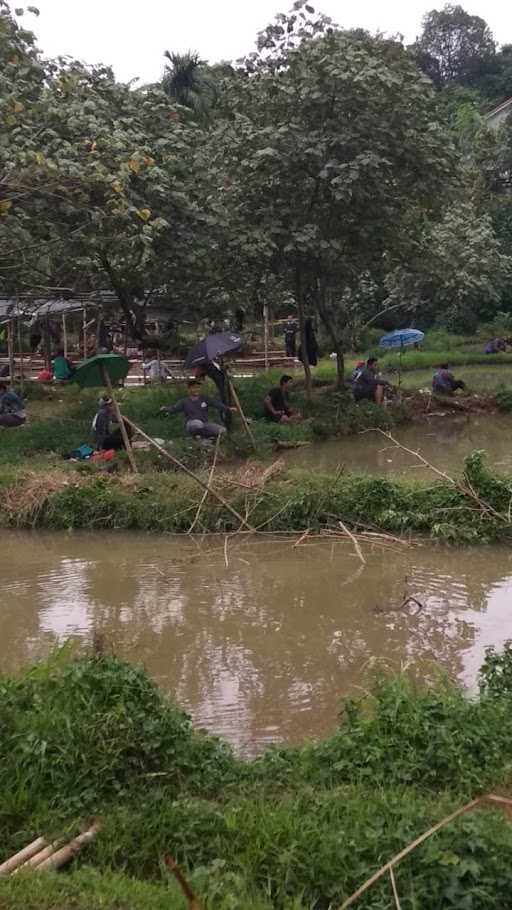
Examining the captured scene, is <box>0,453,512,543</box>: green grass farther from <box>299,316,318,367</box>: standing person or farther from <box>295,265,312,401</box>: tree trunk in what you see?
<box>299,316,318,367</box>: standing person

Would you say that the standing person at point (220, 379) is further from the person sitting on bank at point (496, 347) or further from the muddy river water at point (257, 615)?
the person sitting on bank at point (496, 347)

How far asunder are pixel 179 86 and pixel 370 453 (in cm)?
1755

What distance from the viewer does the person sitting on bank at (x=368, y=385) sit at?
57.2 ft

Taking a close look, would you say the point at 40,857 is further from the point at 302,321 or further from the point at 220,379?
the point at 302,321

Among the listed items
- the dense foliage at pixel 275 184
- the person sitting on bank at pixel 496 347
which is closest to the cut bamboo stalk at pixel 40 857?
the dense foliage at pixel 275 184

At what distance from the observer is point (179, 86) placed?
2777cm

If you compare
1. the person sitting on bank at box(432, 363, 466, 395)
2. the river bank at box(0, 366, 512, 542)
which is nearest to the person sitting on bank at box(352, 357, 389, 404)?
the person sitting on bank at box(432, 363, 466, 395)

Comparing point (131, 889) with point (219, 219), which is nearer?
point (131, 889)

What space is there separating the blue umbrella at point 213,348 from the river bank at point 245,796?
9361 mm

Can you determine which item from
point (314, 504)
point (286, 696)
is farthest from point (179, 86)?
point (286, 696)

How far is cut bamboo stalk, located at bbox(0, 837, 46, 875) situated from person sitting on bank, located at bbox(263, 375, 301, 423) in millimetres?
12767

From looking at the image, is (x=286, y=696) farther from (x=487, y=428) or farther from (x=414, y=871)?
(x=487, y=428)

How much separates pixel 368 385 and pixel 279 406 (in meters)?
1.98

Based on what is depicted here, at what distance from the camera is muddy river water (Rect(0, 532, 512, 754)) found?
5.84m
